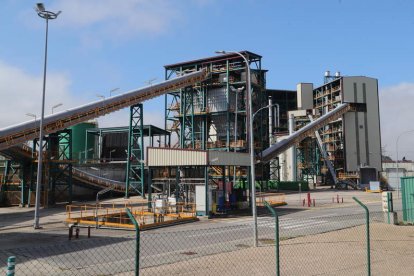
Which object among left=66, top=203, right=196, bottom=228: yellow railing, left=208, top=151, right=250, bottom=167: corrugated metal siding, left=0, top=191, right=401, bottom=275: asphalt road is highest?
left=208, top=151, right=250, bottom=167: corrugated metal siding

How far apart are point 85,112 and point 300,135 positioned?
39.6m

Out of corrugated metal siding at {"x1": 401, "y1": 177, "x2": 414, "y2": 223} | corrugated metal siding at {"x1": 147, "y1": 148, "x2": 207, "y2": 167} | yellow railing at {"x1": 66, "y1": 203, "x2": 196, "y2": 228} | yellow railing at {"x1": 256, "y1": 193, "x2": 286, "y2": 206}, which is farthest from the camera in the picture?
yellow railing at {"x1": 256, "y1": 193, "x2": 286, "y2": 206}

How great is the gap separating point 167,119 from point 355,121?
1542 inches

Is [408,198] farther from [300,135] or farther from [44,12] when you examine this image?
[300,135]

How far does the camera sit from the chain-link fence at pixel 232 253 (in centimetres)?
1304

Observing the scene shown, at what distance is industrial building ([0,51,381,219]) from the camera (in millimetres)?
36094

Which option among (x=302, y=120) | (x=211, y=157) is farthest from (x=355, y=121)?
Answer: (x=211, y=157)

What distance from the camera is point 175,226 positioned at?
26.7 metres

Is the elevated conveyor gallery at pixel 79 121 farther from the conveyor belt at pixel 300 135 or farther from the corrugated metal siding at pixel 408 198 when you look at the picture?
the corrugated metal siding at pixel 408 198

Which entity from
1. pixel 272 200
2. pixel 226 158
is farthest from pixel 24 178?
pixel 272 200

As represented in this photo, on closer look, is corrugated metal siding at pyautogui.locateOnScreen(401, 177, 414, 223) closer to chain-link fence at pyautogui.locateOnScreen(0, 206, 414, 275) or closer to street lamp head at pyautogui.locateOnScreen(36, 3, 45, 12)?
chain-link fence at pyautogui.locateOnScreen(0, 206, 414, 275)

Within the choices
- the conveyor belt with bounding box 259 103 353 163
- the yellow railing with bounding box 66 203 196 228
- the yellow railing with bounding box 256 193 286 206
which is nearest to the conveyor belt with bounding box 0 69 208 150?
the yellow railing with bounding box 66 203 196 228

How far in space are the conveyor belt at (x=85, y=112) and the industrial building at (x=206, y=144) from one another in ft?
0.37

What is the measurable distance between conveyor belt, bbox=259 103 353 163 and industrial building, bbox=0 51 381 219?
18 centimetres
